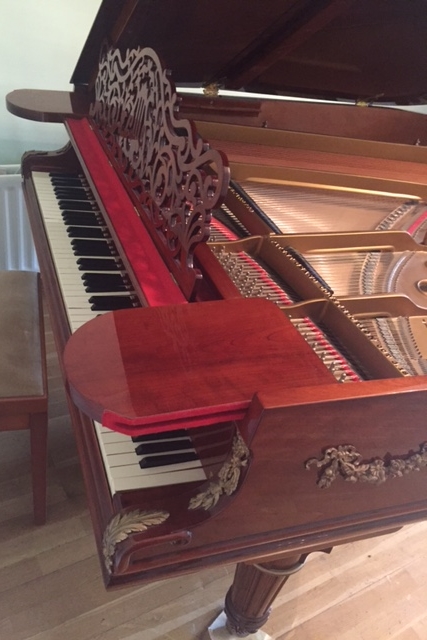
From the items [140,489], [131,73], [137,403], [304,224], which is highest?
[131,73]

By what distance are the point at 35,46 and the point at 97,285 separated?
1.55 metres

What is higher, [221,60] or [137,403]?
[221,60]

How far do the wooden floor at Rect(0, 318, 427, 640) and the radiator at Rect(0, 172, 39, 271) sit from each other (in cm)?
101

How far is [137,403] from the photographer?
708 millimetres

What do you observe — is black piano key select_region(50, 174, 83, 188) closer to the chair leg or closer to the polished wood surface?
the polished wood surface

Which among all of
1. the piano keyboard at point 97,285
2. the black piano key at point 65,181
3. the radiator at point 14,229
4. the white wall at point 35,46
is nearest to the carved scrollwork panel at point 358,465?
the piano keyboard at point 97,285

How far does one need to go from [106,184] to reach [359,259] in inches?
29.7

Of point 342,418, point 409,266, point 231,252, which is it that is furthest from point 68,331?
point 409,266

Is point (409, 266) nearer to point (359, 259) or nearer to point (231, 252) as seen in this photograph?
point (359, 259)

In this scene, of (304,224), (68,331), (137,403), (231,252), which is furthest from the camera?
(304,224)

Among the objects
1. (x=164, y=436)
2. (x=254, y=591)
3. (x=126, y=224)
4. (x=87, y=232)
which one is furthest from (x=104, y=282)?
(x=254, y=591)

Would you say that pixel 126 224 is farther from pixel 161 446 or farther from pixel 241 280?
pixel 161 446

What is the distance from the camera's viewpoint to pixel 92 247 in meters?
1.53

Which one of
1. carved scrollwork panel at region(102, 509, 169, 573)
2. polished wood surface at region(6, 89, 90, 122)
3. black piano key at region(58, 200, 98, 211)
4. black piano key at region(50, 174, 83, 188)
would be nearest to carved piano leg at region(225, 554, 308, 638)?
carved scrollwork panel at region(102, 509, 169, 573)
